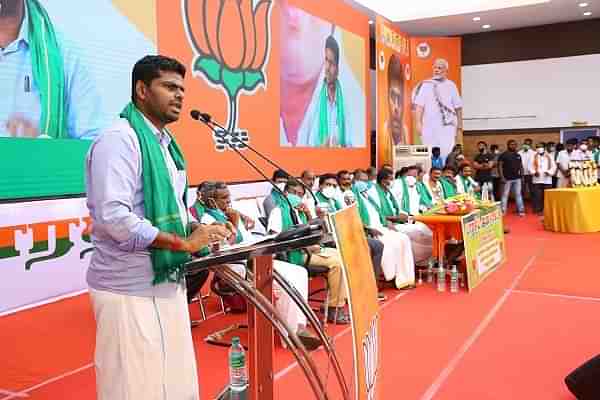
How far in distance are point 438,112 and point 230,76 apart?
7.41 meters

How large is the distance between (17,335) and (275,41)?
4.77 metres

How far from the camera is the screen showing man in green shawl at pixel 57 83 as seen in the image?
4102 millimetres

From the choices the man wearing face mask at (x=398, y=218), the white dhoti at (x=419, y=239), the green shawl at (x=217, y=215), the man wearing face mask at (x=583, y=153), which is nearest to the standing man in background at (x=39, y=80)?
the green shawl at (x=217, y=215)

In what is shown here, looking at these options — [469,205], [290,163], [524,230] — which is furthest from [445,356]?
[524,230]

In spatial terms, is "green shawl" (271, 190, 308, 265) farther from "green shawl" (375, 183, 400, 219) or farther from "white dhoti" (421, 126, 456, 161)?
"white dhoti" (421, 126, 456, 161)

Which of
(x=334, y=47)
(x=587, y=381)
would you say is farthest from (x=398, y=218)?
(x=334, y=47)

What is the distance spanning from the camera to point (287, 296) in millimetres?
3439

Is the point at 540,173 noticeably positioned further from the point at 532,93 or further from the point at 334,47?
the point at 334,47

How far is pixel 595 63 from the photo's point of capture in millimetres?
12094

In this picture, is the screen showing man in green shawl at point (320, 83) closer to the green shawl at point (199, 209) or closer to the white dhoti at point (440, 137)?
the white dhoti at point (440, 137)

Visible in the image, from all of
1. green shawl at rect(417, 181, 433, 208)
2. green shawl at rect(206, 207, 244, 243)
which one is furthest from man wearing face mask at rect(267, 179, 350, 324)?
green shawl at rect(417, 181, 433, 208)

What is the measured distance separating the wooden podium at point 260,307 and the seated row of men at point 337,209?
123 cm

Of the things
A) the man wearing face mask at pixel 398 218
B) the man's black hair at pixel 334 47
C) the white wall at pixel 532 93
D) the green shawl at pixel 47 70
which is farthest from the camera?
the white wall at pixel 532 93

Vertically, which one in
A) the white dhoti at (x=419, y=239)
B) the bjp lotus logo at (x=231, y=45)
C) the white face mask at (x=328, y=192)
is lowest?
the white dhoti at (x=419, y=239)
